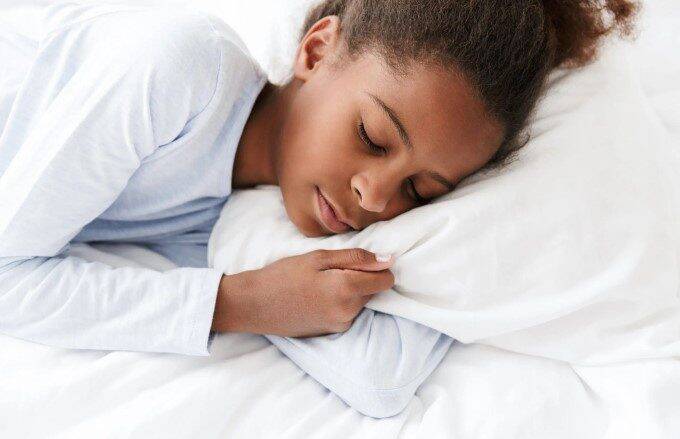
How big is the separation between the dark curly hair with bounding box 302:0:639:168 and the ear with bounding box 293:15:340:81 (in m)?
0.03

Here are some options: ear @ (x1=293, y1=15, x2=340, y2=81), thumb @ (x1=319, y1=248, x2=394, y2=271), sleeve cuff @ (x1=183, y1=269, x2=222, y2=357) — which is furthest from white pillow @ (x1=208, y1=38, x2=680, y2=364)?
ear @ (x1=293, y1=15, x2=340, y2=81)

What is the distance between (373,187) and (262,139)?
266 mm

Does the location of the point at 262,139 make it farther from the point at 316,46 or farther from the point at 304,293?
the point at 304,293

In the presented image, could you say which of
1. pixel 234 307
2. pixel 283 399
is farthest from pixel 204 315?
pixel 283 399

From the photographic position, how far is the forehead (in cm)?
88

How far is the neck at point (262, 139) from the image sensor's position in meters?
1.07

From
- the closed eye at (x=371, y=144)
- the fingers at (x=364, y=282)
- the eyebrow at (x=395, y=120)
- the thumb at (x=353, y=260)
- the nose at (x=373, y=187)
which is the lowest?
the fingers at (x=364, y=282)

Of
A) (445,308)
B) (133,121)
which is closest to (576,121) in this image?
(445,308)

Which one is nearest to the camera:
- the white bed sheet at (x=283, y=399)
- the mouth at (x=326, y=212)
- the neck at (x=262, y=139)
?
the white bed sheet at (x=283, y=399)

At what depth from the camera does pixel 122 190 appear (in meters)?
1.01

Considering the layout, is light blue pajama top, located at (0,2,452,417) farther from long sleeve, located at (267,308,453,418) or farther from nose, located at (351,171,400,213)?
nose, located at (351,171,400,213)

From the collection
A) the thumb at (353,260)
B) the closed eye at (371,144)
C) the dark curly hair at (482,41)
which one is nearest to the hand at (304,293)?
the thumb at (353,260)

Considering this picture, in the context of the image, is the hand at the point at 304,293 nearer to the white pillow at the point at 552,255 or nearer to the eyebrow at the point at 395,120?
the white pillow at the point at 552,255

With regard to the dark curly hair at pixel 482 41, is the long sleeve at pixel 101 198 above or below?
below
